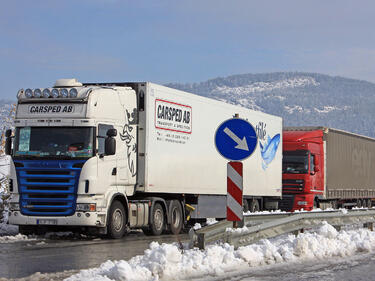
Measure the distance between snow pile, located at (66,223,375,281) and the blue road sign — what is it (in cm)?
153

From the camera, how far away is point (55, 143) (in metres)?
17.4

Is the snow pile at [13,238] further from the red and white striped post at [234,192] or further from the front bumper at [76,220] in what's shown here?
the red and white striped post at [234,192]

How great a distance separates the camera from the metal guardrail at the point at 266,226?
1189cm

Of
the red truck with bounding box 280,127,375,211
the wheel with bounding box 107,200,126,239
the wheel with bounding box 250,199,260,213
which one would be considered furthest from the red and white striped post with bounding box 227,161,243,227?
the red truck with bounding box 280,127,375,211

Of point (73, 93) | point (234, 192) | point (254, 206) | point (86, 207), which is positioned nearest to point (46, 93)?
point (73, 93)

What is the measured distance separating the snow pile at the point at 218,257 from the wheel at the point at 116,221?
5244 mm

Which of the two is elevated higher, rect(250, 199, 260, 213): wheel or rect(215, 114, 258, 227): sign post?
rect(215, 114, 258, 227): sign post

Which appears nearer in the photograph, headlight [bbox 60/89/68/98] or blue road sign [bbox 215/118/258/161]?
blue road sign [bbox 215/118/258/161]

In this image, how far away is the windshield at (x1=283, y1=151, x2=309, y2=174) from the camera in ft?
99.2

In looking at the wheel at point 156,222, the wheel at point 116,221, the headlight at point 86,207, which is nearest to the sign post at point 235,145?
the headlight at point 86,207

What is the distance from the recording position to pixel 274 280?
10.2 metres

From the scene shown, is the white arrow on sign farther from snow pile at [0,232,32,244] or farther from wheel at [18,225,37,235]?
wheel at [18,225,37,235]

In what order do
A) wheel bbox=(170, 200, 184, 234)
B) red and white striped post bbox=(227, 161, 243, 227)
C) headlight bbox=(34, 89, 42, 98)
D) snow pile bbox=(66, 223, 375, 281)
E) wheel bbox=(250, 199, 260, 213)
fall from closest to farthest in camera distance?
1. snow pile bbox=(66, 223, 375, 281)
2. red and white striped post bbox=(227, 161, 243, 227)
3. headlight bbox=(34, 89, 42, 98)
4. wheel bbox=(170, 200, 184, 234)
5. wheel bbox=(250, 199, 260, 213)

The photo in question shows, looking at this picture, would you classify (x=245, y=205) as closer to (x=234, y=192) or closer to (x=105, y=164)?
(x=105, y=164)
